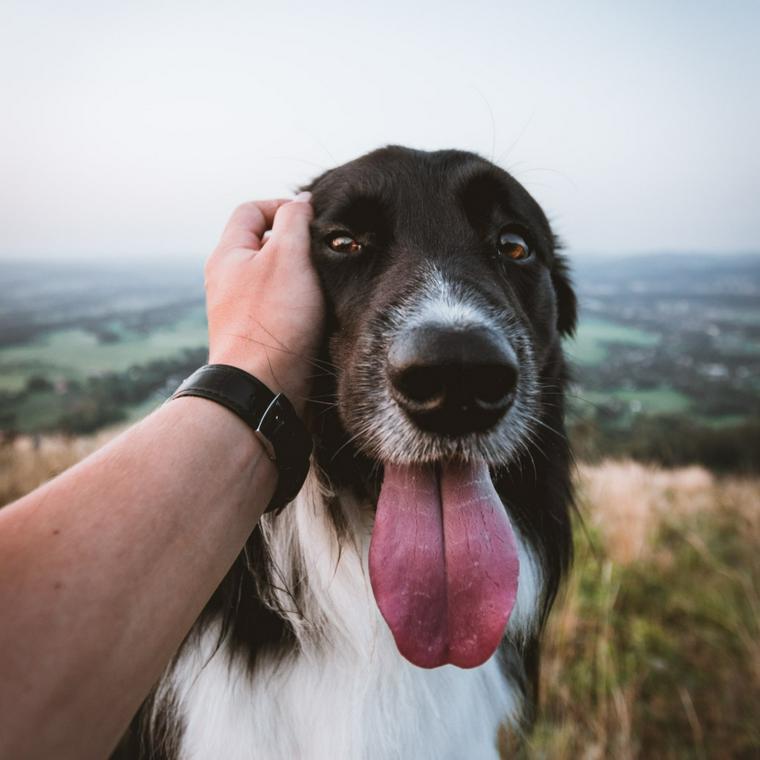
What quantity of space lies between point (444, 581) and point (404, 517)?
0.78ft

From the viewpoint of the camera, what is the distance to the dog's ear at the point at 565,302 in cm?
325

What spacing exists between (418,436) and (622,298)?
1403cm

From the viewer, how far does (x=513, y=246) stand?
2.65 metres

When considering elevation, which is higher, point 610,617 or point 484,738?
point 484,738

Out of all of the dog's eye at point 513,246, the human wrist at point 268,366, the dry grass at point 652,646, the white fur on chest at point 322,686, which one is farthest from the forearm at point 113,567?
the dry grass at point 652,646

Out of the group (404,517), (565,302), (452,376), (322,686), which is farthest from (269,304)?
(565,302)

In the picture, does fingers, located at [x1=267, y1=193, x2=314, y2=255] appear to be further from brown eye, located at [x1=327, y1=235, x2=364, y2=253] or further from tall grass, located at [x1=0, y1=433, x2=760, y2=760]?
tall grass, located at [x1=0, y1=433, x2=760, y2=760]

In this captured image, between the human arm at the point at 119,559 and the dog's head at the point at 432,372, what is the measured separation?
41 cm

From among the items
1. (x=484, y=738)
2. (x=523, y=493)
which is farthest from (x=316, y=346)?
(x=484, y=738)

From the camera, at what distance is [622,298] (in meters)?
14.5

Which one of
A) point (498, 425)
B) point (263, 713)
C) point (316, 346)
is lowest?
point (263, 713)

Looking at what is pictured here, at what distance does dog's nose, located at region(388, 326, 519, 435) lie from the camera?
1689mm

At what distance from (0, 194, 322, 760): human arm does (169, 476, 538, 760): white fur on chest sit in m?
0.62

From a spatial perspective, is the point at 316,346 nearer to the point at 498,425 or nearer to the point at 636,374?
the point at 498,425
